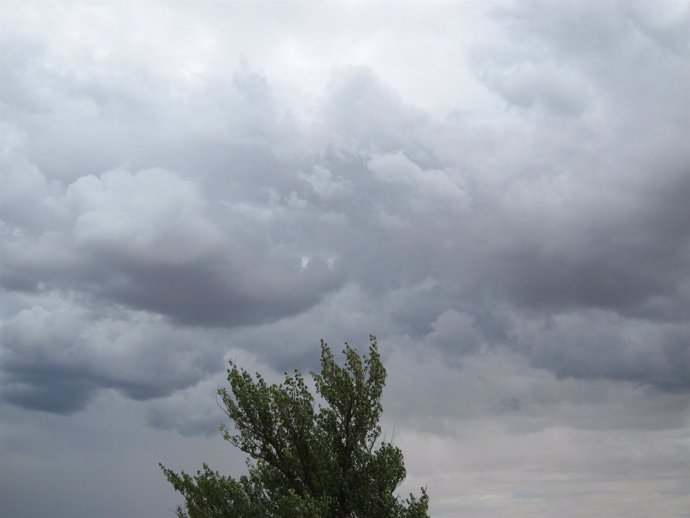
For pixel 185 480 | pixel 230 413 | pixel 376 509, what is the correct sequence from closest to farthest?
pixel 376 509
pixel 230 413
pixel 185 480

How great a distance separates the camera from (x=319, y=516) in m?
36.6

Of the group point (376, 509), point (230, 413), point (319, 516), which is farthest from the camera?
point (230, 413)

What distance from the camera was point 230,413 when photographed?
141 feet

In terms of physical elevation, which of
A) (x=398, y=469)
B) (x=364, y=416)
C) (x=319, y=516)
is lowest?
(x=319, y=516)

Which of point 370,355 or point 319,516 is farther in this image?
point 370,355

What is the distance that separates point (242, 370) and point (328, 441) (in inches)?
263

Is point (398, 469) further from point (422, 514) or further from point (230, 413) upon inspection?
point (230, 413)

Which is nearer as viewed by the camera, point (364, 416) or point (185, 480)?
point (364, 416)

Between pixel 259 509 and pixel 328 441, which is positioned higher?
pixel 328 441

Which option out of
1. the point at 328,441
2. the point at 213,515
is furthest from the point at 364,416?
the point at 213,515

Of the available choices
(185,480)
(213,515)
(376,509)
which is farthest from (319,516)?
(185,480)

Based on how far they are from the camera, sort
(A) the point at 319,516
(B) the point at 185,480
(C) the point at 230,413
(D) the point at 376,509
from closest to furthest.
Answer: (A) the point at 319,516, (D) the point at 376,509, (C) the point at 230,413, (B) the point at 185,480

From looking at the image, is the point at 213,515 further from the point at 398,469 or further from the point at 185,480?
the point at 398,469

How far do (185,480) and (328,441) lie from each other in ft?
40.3
